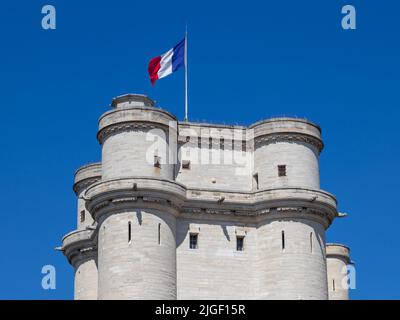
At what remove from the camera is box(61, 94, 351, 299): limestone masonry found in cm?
7781

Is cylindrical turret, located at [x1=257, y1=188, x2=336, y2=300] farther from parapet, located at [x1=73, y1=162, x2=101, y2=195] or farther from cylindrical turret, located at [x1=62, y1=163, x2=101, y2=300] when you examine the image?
parapet, located at [x1=73, y1=162, x2=101, y2=195]

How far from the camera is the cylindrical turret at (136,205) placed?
76688 mm

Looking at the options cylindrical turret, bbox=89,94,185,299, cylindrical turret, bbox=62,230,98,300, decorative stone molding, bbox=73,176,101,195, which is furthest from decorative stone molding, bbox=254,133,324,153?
decorative stone molding, bbox=73,176,101,195

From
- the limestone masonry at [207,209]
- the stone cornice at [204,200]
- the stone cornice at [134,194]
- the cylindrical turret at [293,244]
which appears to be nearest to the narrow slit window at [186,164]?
the limestone masonry at [207,209]

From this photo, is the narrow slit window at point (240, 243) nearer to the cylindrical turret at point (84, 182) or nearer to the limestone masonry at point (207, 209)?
the limestone masonry at point (207, 209)

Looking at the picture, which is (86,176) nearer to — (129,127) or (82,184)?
(82,184)

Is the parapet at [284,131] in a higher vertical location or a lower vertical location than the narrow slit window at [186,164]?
higher

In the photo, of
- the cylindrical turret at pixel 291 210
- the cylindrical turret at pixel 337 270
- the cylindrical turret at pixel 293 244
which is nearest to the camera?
the cylindrical turret at pixel 293 244

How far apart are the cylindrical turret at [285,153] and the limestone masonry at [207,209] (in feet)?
0.26

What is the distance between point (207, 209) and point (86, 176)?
17175 mm

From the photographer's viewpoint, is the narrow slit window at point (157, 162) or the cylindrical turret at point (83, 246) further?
the cylindrical turret at point (83, 246)

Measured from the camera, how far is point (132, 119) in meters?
80.9
